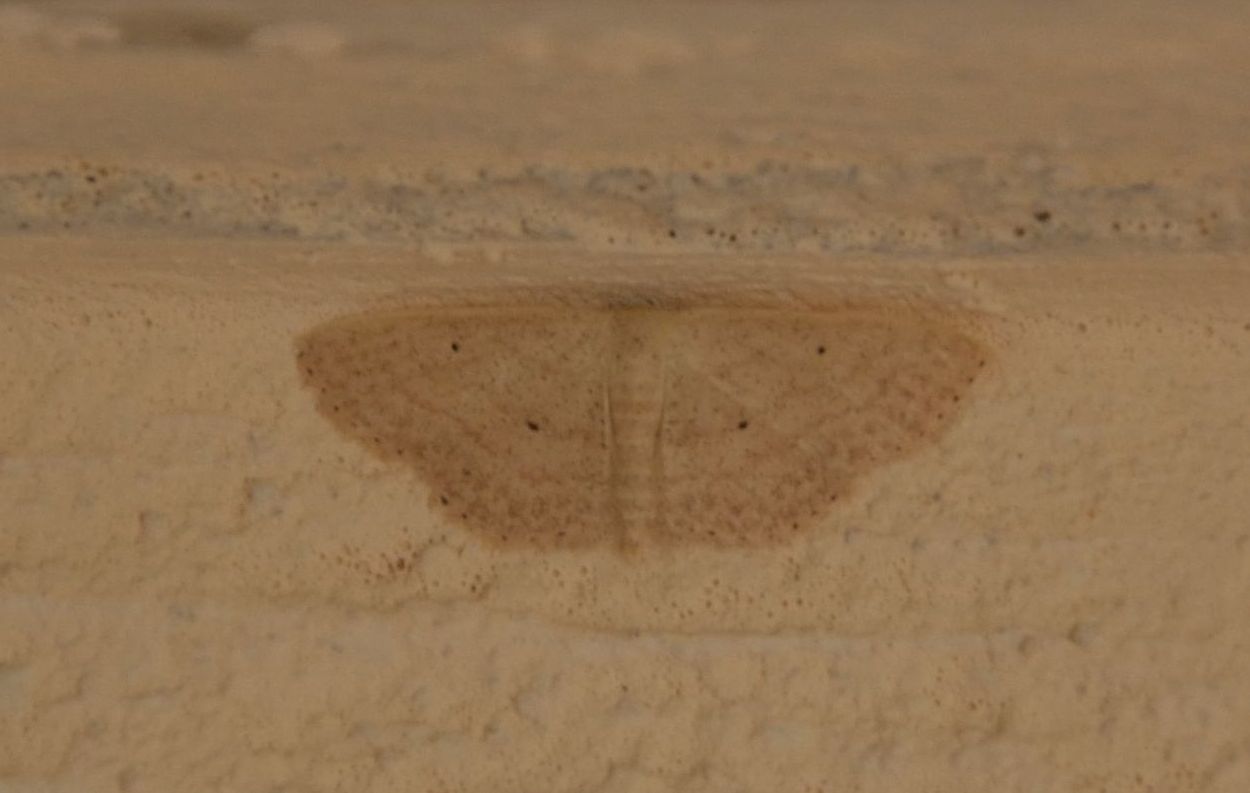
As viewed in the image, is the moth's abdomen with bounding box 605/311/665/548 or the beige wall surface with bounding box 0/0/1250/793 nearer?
the beige wall surface with bounding box 0/0/1250/793

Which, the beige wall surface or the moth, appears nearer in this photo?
the beige wall surface

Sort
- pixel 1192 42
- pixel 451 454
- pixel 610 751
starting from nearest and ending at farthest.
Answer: pixel 1192 42 → pixel 610 751 → pixel 451 454

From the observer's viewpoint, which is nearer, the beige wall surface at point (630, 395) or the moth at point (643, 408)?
the beige wall surface at point (630, 395)

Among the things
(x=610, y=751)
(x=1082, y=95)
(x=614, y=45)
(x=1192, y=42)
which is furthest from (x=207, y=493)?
(x=1192, y=42)

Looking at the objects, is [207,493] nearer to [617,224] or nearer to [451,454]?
[451,454]

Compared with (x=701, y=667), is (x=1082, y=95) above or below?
above
